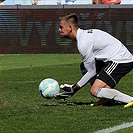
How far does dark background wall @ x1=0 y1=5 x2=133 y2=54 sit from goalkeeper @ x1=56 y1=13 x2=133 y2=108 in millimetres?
17914

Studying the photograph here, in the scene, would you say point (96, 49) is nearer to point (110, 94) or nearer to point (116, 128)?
point (110, 94)

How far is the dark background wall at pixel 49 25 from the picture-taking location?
27.8 metres

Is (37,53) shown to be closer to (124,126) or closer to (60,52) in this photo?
(60,52)

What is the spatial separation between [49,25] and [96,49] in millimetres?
18475

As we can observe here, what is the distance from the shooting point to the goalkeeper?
9.66 m

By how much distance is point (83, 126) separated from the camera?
7.76m

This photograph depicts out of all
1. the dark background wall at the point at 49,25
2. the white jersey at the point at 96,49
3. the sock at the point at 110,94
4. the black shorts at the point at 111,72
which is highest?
the white jersey at the point at 96,49

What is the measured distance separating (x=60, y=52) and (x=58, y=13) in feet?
5.72

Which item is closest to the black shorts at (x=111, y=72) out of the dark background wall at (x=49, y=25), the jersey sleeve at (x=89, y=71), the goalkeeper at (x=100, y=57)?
the goalkeeper at (x=100, y=57)

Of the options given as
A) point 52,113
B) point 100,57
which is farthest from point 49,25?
point 52,113

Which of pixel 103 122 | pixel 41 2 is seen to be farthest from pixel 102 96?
pixel 41 2

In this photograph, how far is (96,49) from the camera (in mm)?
9742

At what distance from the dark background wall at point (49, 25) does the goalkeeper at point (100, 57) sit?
17914 mm

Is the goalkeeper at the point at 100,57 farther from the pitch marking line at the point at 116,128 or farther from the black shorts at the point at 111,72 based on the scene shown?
the pitch marking line at the point at 116,128
